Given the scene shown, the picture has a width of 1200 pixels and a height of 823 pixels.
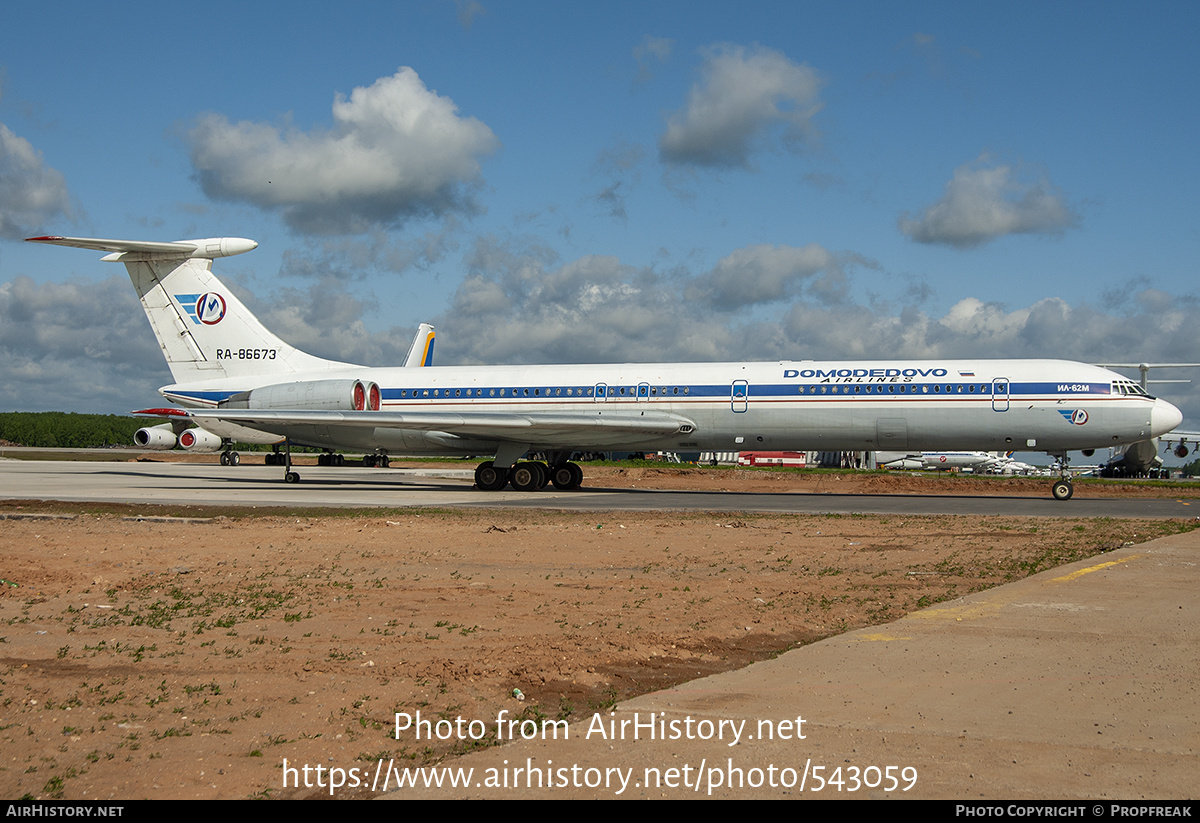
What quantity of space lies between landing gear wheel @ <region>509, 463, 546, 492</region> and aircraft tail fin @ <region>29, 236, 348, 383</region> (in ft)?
30.1

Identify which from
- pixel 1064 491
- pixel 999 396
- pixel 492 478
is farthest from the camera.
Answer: pixel 492 478

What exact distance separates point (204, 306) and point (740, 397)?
1824 cm

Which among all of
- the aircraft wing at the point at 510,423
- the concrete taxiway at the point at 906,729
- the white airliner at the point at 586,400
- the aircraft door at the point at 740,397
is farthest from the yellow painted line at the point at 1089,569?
the aircraft wing at the point at 510,423

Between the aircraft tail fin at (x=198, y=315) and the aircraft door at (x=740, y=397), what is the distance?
50.3 ft

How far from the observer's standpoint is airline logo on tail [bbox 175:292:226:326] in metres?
31.0

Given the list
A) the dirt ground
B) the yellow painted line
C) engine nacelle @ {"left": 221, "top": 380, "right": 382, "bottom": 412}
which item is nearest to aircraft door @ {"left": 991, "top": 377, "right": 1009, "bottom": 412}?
the dirt ground

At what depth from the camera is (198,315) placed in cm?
3117

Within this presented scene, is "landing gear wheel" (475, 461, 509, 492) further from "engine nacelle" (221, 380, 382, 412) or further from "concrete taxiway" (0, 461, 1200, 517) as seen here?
"engine nacelle" (221, 380, 382, 412)

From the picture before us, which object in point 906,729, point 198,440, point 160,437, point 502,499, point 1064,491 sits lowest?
point 502,499

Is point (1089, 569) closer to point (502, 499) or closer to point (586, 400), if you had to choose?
point (502, 499)

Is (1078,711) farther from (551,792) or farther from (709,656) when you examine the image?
(551,792)

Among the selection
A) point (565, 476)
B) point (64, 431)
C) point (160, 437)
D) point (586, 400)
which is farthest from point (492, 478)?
point (64, 431)

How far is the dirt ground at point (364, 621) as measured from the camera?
470 centimetres

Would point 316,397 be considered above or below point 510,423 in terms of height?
above
